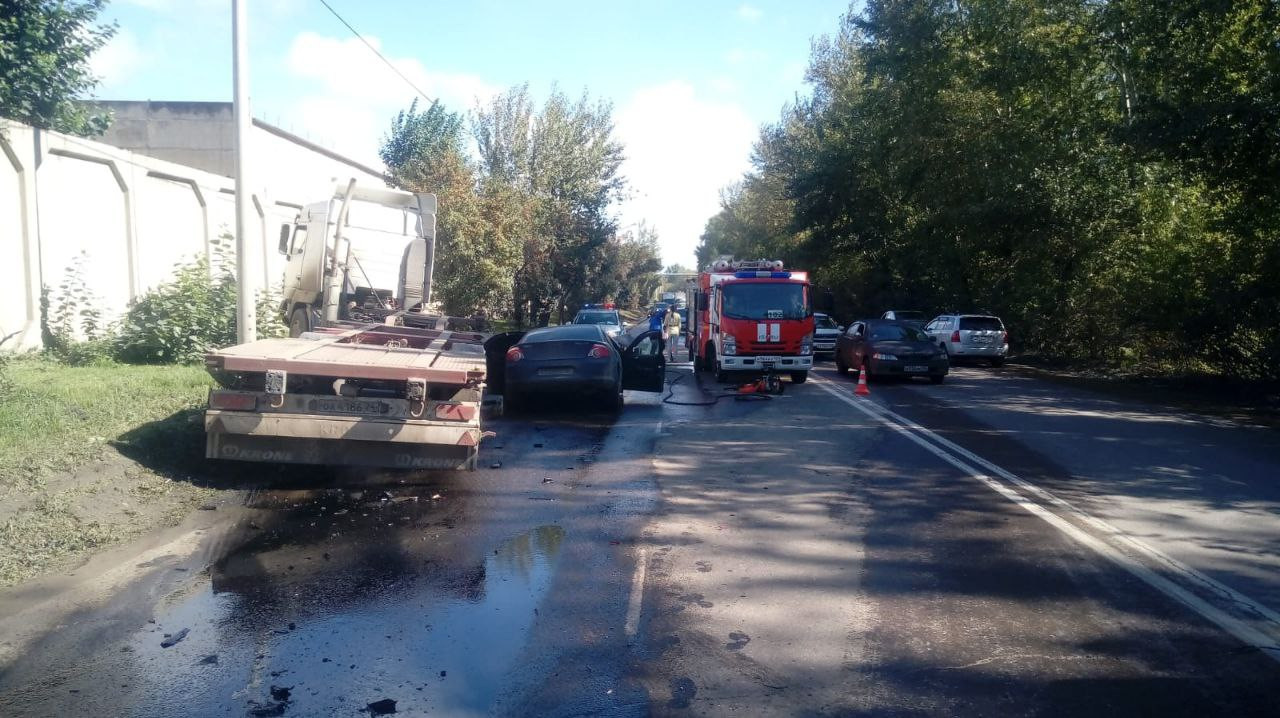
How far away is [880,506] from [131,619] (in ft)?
19.6

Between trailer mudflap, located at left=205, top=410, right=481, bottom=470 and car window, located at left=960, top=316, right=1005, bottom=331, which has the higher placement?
car window, located at left=960, top=316, right=1005, bottom=331

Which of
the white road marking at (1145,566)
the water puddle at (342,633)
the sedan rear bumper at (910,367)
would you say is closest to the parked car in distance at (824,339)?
the sedan rear bumper at (910,367)

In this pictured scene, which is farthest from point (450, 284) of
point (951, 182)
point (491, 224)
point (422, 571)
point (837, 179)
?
point (422, 571)

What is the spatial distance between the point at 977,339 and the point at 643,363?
14816mm

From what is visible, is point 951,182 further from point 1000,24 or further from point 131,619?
point 131,619

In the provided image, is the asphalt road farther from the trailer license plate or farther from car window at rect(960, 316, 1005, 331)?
car window at rect(960, 316, 1005, 331)

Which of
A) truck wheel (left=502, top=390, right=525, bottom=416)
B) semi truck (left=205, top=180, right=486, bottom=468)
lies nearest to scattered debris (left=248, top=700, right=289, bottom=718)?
semi truck (left=205, top=180, right=486, bottom=468)

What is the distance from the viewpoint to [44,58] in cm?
1936

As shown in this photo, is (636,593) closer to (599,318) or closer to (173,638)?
(173,638)

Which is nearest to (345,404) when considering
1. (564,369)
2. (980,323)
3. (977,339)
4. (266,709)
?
(266,709)

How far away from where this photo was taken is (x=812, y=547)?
7211mm

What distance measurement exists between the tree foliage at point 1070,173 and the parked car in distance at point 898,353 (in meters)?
4.62

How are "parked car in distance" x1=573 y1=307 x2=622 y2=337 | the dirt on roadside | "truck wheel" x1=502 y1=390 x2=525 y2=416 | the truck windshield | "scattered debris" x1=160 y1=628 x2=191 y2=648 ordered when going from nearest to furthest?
1. "scattered debris" x1=160 y1=628 x2=191 y2=648
2. the dirt on roadside
3. "truck wheel" x1=502 y1=390 x2=525 y2=416
4. the truck windshield
5. "parked car in distance" x1=573 y1=307 x2=622 y2=337

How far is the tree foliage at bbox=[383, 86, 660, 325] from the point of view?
27953mm
